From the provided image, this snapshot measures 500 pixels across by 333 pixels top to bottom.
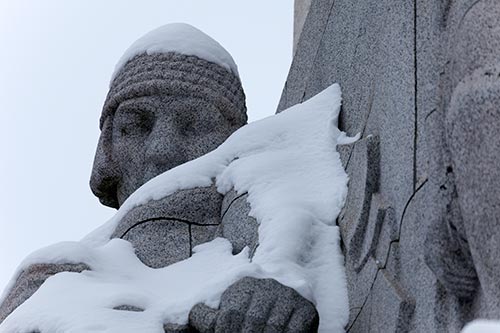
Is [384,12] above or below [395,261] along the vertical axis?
above

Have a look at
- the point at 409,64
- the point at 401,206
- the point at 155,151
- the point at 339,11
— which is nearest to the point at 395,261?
the point at 401,206

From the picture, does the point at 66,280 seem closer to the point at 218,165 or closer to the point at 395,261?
the point at 218,165

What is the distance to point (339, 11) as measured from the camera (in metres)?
5.30

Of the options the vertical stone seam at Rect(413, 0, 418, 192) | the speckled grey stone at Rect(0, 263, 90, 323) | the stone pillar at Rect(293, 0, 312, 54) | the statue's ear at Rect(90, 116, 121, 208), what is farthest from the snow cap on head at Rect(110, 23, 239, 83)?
the vertical stone seam at Rect(413, 0, 418, 192)

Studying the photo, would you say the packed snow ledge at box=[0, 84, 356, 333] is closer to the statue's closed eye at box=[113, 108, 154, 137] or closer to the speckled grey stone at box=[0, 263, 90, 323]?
the speckled grey stone at box=[0, 263, 90, 323]

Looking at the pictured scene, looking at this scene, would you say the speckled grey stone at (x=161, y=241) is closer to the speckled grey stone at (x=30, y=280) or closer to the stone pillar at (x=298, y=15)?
the speckled grey stone at (x=30, y=280)

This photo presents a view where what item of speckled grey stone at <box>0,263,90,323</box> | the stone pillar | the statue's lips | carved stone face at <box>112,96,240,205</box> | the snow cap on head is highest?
the snow cap on head

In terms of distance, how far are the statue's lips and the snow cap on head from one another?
3.96 ft

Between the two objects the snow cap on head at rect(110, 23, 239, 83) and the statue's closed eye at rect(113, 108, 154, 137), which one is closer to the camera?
the statue's closed eye at rect(113, 108, 154, 137)

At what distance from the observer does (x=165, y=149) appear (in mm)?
5848

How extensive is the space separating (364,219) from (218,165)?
117 centimetres

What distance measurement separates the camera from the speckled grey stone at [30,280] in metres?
4.67

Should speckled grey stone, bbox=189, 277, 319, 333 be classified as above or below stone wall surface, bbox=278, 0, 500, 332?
below

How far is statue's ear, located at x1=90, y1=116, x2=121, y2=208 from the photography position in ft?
20.4
